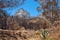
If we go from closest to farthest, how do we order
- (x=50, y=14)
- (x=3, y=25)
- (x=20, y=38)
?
1. (x=20, y=38)
2. (x=3, y=25)
3. (x=50, y=14)

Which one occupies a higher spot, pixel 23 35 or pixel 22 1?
pixel 22 1

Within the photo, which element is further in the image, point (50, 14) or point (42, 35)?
point (50, 14)

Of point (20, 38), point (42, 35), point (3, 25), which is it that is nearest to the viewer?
point (42, 35)

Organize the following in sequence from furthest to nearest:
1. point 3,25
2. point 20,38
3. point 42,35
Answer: point 3,25
point 20,38
point 42,35

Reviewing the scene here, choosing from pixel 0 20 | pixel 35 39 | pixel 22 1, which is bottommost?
pixel 35 39

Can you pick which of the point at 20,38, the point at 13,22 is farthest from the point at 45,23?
the point at 20,38

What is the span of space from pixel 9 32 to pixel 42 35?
2108 mm

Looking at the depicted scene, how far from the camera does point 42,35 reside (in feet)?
30.2

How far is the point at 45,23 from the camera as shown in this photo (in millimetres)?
12320

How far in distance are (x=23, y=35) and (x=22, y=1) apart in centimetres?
329

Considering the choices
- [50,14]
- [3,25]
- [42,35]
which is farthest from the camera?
[50,14]

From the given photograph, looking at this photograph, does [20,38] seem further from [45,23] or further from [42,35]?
[45,23]

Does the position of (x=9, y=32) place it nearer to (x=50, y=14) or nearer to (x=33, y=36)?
(x=33, y=36)

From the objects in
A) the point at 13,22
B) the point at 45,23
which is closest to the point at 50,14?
the point at 45,23
